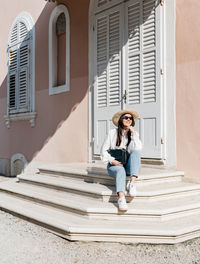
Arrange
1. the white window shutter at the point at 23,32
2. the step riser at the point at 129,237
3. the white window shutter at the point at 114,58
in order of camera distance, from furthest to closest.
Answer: the white window shutter at the point at 23,32 → the white window shutter at the point at 114,58 → the step riser at the point at 129,237

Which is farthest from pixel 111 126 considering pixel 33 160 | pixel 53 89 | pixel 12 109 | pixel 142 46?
pixel 12 109

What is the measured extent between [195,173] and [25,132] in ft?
17.5

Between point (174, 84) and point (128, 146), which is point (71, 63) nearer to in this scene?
point (174, 84)

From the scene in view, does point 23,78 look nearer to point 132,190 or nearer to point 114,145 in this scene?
point 114,145

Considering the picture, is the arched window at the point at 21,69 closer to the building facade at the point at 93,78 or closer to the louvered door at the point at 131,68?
the building facade at the point at 93,78

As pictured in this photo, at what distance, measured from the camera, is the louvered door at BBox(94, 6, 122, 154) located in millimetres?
6520

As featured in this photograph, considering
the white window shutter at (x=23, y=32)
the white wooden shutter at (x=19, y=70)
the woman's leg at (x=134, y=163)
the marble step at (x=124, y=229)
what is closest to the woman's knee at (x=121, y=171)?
the woman's leg at (x=134, y=163)

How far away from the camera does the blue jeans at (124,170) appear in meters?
4.26

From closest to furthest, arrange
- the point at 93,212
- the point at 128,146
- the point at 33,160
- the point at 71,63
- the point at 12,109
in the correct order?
1. the point at 93,212
2. the point at 128,146
3. the point at 71,63
4. the point at 33,160
5. the point at 12,109

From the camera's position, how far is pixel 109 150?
473 centimetres

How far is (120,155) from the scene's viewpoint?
4.63 metres

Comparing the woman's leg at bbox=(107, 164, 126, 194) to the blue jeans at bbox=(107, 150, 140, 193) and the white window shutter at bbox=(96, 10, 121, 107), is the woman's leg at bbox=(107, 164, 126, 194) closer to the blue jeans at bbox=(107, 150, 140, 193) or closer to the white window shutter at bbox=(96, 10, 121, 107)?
the blue jeans at bbox=(107, 150, 140, 193)

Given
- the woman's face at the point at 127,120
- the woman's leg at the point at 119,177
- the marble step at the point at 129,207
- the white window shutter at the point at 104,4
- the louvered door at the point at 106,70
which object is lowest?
the marble step at the point at 129,207

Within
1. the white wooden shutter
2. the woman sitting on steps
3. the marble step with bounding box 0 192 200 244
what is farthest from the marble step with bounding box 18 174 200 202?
the white wooden shutter
